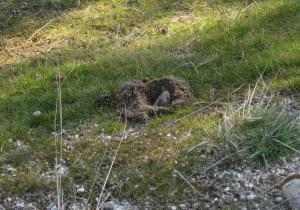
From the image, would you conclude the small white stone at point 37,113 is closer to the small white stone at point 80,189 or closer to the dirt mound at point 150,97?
the dirt mound at point 150,97

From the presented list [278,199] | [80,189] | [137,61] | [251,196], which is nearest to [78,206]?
[80,189]

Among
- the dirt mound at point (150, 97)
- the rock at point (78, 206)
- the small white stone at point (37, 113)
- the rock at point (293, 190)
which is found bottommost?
the rock at point (78, 206)

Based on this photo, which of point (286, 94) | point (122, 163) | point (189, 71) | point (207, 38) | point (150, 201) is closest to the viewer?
point (150, 201)

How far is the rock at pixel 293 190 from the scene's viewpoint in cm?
401

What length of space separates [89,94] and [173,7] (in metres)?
1.55

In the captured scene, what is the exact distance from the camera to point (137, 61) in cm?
555

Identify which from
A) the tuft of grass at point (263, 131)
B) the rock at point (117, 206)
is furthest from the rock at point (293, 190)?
the rock at point (117, 206)

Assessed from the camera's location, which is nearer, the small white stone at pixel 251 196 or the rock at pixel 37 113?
the small white stone at pixel 251 196

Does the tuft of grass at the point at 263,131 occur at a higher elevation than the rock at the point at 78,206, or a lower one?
higher

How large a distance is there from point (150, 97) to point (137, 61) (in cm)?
59

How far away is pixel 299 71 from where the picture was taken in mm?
5273

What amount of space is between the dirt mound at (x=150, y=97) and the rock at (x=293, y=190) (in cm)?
115

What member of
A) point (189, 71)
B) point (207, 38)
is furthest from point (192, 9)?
point (189, 71)

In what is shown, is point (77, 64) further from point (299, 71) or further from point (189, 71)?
point (299, 71)
